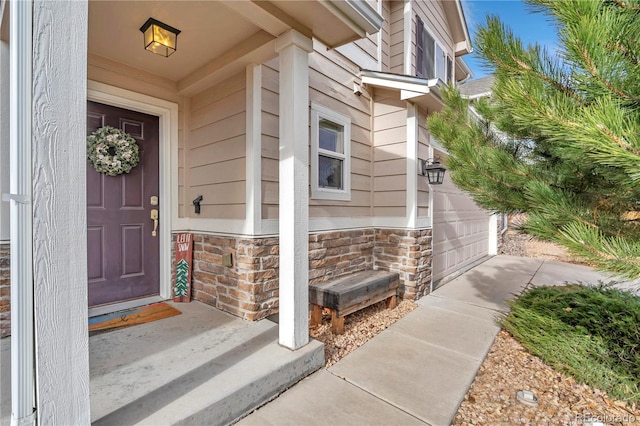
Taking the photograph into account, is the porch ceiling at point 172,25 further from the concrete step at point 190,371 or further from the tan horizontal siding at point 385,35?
the tan horizontal siding at point 385,35

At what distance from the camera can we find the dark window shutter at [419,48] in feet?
16.2

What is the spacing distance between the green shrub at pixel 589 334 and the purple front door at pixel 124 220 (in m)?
3.66

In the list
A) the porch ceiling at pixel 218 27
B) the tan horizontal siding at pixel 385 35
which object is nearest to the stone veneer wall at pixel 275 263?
the porch ceiling at pixel 218 27

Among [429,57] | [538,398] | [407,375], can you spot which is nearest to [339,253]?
[407,375]

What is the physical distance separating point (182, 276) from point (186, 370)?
1.56 meters

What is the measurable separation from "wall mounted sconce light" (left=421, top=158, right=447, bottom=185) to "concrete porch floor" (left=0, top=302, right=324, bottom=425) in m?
2.71

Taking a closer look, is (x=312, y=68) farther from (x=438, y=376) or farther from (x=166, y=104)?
(x=438, y=376)

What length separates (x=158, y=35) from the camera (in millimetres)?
2369

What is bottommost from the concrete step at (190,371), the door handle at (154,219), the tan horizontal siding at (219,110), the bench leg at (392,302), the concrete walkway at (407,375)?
the concrete walkway at (407,375)

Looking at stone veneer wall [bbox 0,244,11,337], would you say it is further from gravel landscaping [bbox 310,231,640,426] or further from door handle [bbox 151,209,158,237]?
gravel landscaping [bbox 310,231,640,426]

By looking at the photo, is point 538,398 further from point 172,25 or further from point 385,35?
point 385,35

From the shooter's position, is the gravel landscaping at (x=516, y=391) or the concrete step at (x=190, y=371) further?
the gravel landscaping at (x=516, y=391)

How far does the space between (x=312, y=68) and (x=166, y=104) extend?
5.21ft

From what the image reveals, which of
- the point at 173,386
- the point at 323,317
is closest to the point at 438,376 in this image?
the point at 323,317
